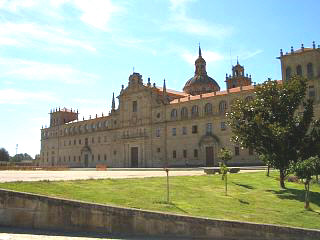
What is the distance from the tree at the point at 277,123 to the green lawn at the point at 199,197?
2354mm

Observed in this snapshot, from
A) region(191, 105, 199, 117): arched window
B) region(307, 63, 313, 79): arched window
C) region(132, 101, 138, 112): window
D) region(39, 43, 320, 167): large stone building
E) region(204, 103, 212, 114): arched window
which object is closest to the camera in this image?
region(307, 63, 313, 79): arched window

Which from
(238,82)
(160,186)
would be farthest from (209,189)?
(238,82)

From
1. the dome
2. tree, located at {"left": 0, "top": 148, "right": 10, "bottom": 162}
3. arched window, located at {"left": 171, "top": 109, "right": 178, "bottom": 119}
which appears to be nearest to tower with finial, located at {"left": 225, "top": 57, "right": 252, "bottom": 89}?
the dome

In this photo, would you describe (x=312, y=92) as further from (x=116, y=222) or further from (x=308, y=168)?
(x=116, y=222)

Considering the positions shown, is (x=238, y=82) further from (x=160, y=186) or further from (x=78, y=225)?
(x=78, y=225)

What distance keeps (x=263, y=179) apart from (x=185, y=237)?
17208mm

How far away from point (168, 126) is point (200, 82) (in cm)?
1855

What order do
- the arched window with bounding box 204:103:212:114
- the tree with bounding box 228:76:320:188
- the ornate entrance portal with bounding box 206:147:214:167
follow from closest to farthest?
1. the tree with bounding box 228:76:320:188
2. the ornate entrance portal with bounding box 206:147:214:167
3. the arched window with bounding box 204:103:212:114

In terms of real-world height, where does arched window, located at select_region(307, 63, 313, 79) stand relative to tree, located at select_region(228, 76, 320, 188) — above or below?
above

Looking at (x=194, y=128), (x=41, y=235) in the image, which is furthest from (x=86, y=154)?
(x=41, y=235)

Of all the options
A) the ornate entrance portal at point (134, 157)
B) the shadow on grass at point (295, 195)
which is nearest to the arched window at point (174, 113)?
the ornate entrance portal at point (134, 157)

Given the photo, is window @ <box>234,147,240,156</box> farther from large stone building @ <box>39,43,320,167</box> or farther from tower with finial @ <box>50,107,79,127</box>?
tower with finial @ <box>50,107,79,127</box>

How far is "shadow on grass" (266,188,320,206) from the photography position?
69.4ft

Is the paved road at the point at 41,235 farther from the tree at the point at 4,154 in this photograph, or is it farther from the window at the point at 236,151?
the tree at the point at 4,154
